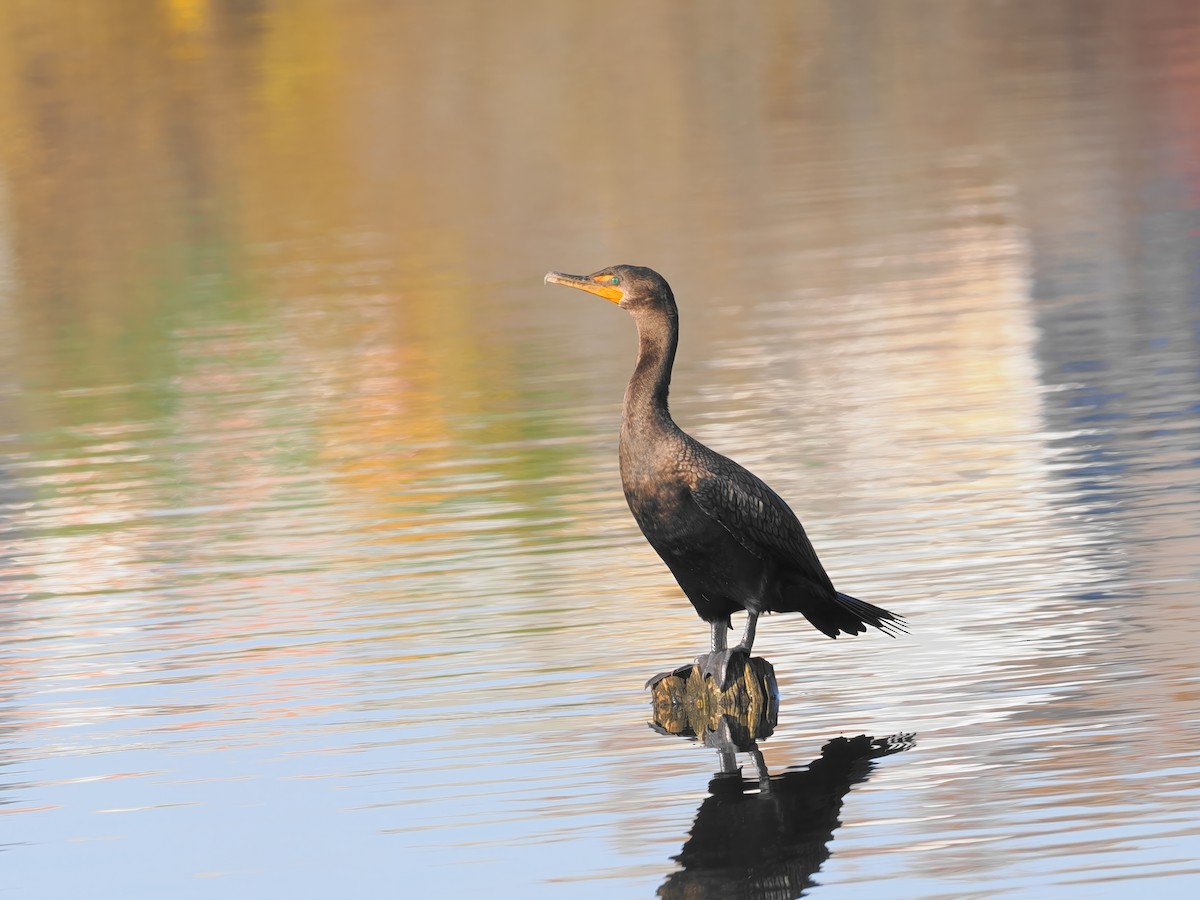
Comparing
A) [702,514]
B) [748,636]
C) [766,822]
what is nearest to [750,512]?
[702,514]

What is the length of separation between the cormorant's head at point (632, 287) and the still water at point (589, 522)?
159cm

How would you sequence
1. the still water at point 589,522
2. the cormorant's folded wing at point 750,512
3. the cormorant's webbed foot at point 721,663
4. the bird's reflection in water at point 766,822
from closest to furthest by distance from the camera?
the bird's reflection in water at point 766,822 → the still water at point 589,522 → the cormorant's folded wing at point 750,512 → the cormorant's webbed foot at point 721,663

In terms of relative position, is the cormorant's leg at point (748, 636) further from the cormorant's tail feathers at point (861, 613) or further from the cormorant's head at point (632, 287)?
the cormorant's head at point (632, 287)

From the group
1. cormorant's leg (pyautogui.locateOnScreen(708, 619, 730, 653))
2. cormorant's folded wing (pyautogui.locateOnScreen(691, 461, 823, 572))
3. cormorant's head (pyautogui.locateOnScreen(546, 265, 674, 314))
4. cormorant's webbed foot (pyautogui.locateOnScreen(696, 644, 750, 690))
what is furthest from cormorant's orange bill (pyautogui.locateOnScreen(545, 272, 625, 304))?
cormorant's webbed foot (pyautogui.locateOnScreen(696, 644, 750, 690))

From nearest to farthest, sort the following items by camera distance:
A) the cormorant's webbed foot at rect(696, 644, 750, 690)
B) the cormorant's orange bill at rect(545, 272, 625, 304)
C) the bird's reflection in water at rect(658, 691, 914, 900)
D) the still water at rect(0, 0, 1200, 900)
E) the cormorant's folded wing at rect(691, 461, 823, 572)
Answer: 1. the bird's reflection in water at rect(658, 691, 914, 900)
2. the still water at rect(0, 0, 1200, 900)
3. the cormorant's folded wing at rect(691, 461, 823, 572)
4. the cormorant's webbed foot at rect(696, 644, 750, 690)
5. the cormorant's orange bill at rect(545, 272, 625, 304)

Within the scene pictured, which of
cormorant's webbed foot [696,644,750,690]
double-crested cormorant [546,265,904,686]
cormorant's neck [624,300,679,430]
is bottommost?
cormorant's webbed foot [696,644,750,690]

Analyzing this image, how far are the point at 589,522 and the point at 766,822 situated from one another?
5.56 m

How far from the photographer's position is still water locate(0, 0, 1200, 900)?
8.09m

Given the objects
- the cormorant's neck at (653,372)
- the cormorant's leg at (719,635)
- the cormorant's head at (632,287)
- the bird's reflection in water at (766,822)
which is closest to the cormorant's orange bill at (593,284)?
the cormorant's head at (632,287)

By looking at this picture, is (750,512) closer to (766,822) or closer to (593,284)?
(593,284)

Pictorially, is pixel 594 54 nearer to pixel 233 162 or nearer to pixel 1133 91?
pixel 233 162

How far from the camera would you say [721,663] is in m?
9.24

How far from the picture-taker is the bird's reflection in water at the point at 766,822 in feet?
24.4

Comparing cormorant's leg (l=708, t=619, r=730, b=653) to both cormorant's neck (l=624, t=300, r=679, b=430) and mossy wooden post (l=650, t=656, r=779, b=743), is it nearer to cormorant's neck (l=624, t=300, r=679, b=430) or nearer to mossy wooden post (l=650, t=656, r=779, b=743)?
mossy wooden post (l=650, t=656, r=779, b=743)
